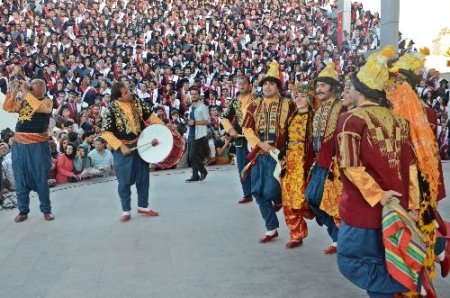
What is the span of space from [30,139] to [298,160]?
3.00 m

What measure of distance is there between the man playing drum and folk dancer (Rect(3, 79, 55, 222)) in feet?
2.35

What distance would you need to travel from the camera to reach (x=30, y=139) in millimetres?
6102

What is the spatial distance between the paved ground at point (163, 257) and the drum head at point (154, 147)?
0.68 m

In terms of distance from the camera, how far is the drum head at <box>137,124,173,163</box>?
606 centimetres

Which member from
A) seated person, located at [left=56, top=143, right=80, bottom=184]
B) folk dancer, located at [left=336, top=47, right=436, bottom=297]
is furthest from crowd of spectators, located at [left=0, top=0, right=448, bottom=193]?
folk dancer, located at [left=336, top=47, right=436, bottom=297]

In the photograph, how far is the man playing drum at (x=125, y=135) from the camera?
599cm

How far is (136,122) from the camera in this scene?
6.08 m

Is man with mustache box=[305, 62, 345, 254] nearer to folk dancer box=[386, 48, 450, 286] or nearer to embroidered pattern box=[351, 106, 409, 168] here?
folk dancer box=[386, 48, 450, 286]

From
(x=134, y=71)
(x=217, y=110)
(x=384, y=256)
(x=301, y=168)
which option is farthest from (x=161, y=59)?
(x=384, y=256)

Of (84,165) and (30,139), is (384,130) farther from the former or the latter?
(84,165)

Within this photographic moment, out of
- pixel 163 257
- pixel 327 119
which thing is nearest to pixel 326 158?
pixel 327 119

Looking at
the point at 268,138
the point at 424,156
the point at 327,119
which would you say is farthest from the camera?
the point at 268,138

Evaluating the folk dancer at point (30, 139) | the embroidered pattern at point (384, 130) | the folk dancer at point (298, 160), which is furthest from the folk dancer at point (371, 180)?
the folk dancer at point (30, 139)

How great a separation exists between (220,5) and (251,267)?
1802 centimetres
